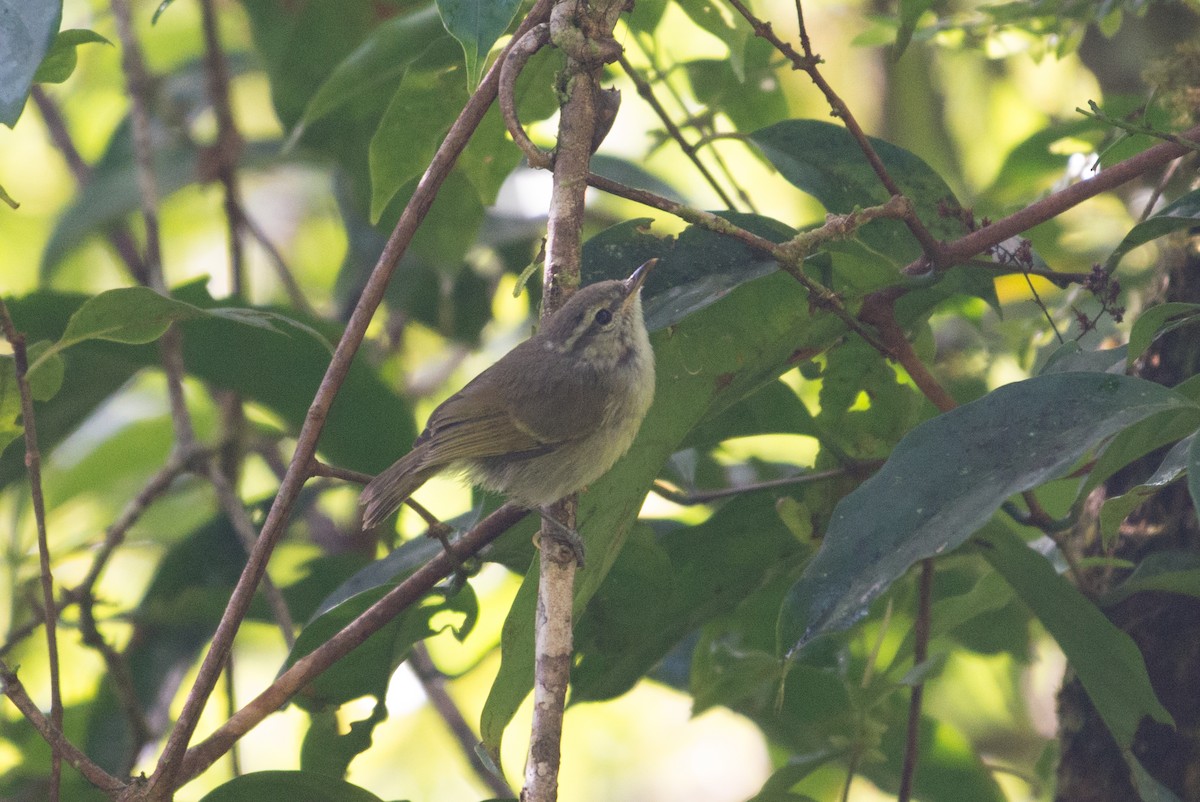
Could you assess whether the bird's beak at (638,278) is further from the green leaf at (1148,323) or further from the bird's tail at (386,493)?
the green leaf at (1148,323)

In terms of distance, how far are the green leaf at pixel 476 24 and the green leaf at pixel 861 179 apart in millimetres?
899

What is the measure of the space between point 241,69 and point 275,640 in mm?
2566

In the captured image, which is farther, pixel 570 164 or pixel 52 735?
pixel 570 164

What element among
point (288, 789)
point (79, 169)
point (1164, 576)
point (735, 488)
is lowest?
point (1164, 576)

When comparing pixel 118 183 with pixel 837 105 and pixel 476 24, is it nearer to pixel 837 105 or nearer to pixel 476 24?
pixel 476 24

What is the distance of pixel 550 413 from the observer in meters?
3.41

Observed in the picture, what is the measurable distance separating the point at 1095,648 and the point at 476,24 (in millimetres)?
1595

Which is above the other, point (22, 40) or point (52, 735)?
point (22, 40)

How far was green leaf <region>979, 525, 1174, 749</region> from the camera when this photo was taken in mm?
2174

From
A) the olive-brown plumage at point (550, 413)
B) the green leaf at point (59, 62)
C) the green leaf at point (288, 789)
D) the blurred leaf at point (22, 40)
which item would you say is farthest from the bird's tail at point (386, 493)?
the blurred leaf at point (22, 40)

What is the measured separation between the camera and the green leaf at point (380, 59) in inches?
118

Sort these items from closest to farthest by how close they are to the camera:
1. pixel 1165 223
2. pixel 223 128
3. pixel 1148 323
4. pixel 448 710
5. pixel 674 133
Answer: pixel 1148 323, pixel 1165 223, pixel 674 133, pixel 448 710, pixel 223 128

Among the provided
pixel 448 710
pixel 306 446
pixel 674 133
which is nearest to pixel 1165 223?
pixel 674 133

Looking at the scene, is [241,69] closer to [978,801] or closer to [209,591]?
[209,591]
